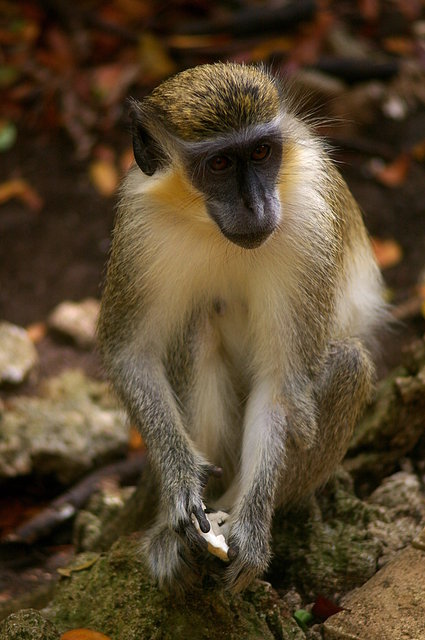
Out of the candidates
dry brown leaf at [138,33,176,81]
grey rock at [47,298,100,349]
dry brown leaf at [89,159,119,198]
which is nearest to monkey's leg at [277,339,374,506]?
grey rock at [47,298,100,349]

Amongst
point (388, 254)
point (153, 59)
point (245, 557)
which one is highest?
point (153, 59)

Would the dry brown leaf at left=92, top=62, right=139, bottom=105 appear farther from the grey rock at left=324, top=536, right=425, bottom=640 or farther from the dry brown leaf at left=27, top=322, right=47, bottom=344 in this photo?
the grey rock at left=324, top=536, right=425, bottom=640

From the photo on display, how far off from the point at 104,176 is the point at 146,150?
4617 millimetres

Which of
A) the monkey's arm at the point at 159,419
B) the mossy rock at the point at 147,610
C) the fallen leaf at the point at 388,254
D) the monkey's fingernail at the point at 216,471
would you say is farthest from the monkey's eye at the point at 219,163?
the fallen leaf at the point at 388,254

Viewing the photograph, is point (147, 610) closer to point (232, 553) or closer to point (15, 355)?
point (232, 553)

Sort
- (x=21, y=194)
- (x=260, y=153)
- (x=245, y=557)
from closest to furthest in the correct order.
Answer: (x=260, y=153), (x=245, y=557), (x=21, y=194)

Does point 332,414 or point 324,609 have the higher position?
point 332,414

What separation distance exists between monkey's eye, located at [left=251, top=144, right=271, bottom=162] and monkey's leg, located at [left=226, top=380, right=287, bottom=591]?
1026mm

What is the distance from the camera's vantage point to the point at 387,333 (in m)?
5.64

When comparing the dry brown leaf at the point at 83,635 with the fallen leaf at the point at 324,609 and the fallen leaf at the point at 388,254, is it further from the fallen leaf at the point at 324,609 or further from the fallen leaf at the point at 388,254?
the fallen leaf at the point at 388,254

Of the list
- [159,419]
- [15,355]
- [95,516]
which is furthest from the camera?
[15,355]

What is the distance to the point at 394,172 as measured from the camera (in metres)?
8.41

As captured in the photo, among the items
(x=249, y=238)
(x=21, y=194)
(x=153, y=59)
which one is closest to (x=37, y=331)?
(x=21, y=194)

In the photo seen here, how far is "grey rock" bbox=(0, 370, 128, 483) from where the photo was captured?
6129 millimetres
